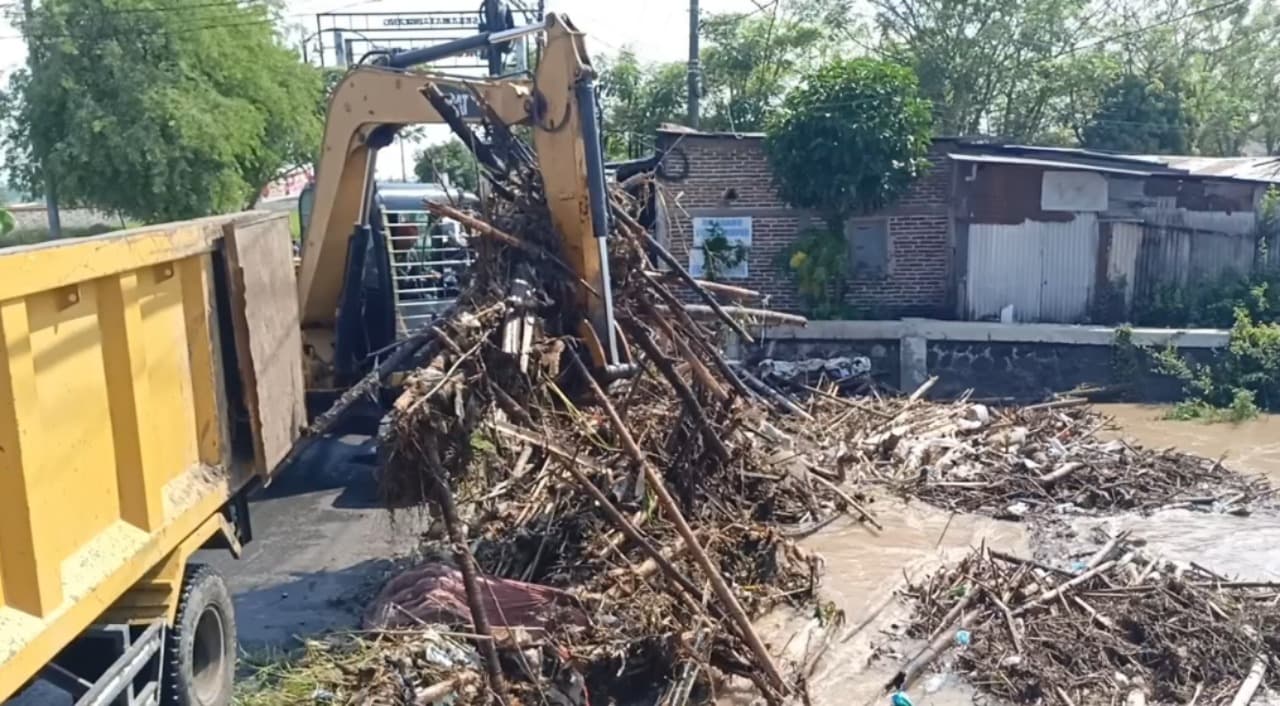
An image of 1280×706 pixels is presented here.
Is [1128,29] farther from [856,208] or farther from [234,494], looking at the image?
[234,494]

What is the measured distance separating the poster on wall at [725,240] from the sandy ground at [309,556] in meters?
9.04

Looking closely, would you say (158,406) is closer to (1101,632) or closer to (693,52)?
(1101,632)

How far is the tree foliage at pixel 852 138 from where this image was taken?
18547mm

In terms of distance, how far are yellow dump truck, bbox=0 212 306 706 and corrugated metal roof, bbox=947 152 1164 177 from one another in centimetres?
1469

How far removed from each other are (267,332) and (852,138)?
45.1ft

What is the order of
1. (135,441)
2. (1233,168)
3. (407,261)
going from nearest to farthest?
(135,441)
(407,261)
(1233,168)

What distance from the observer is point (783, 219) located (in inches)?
783

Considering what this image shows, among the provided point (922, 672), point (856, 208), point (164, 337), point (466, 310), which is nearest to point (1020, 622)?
point (922, 672)

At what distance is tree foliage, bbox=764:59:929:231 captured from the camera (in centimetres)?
1855

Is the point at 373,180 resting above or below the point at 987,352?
above

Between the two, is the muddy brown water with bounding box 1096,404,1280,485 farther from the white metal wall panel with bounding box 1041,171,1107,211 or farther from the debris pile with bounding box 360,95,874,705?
the debris pile with bounding box 360,95,874,705

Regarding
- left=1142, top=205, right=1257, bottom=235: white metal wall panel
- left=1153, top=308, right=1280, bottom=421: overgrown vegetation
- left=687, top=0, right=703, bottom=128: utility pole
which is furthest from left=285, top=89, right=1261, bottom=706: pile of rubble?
left=687, top=0, right=703, bottom=128: utility pole

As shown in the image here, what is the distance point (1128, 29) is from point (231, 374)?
35.8 meters

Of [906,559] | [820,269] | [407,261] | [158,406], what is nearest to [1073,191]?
[820,269]
